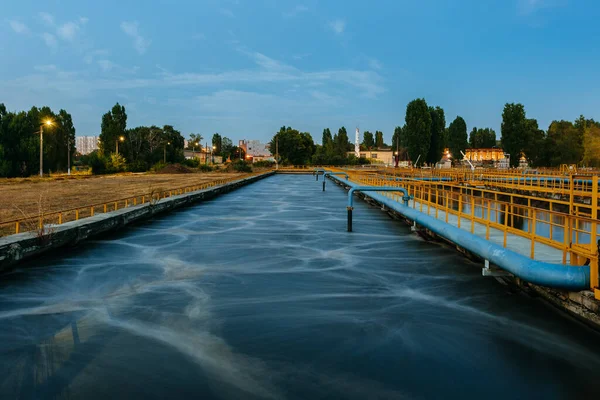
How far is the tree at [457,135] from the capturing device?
144m

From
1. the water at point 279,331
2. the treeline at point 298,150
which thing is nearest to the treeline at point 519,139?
the treeline at point 298,150

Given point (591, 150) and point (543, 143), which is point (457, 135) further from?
point (591, 150)

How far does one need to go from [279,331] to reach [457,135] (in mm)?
143579

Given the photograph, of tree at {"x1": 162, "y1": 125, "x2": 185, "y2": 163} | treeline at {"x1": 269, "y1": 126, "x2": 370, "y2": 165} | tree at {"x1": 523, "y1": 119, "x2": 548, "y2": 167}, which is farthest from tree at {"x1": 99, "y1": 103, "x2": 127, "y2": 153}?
tree at {"x1": 523, "y1": 119, "x2": 548, "y2": 167}

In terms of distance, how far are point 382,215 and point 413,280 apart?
53.0ft

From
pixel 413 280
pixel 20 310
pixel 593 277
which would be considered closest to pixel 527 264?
pixel 593 277

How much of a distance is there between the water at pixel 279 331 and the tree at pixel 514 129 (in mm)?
90452

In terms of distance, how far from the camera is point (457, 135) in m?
144

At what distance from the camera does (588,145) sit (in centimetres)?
10125

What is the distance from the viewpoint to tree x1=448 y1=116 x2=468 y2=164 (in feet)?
471

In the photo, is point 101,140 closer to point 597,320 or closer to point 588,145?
point 588,145

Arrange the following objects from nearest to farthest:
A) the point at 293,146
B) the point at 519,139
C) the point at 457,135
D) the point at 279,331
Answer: the point at 279,331, the point at 519,139, the point at 293,146, the point at 457,135

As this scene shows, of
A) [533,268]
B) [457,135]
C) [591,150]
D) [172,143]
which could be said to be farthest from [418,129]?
[533,268]

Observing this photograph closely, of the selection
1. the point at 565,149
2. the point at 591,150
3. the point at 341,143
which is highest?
the point at 341,143
